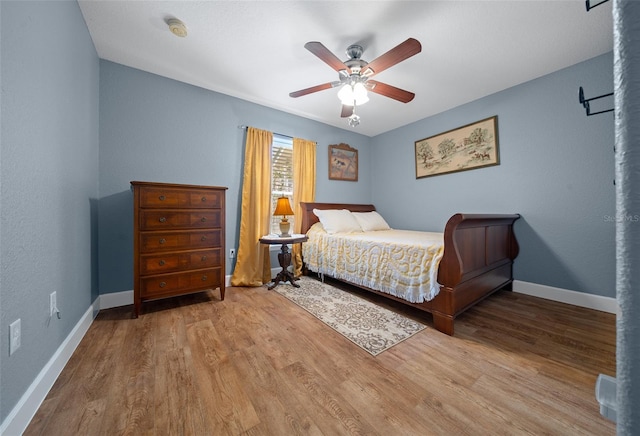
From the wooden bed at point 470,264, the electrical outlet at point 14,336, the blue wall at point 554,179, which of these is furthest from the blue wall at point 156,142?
the blue wall at point 554,179

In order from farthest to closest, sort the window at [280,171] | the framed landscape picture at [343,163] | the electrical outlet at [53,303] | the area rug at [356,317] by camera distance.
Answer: the framed landscape picture at [343,163] → the window at [280,171] → the area rug at [356,317] → the electrical outlet at [53,303]

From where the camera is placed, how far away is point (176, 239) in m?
2.23

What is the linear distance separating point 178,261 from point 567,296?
3810 mm

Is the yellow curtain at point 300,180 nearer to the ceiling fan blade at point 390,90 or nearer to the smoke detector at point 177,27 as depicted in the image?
the ceiling fan blade at point 390,90

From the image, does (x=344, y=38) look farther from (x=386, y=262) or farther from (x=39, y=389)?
(x=39, y=389)

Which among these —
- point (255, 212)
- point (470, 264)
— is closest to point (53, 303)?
point (255, 212)

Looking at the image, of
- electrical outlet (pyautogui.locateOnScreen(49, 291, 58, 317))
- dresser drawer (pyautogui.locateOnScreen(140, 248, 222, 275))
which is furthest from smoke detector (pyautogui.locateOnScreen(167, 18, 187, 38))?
electrical outlet (pyautogui.locateOnScreen(49, 291, 58, 317))

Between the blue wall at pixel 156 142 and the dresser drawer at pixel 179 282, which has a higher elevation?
the blue wall at pixel 156 142

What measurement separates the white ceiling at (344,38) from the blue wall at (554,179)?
0.76 feet

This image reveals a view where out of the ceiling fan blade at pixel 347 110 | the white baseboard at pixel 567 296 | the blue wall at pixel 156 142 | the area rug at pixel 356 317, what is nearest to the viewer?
the area rug at pixel 356 317

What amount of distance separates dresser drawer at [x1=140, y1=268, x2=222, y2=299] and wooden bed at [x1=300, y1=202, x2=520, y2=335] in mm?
1671

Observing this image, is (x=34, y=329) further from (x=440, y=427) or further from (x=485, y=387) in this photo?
(x=485, y=387)

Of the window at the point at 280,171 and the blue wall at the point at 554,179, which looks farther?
the window at the point at 280,171

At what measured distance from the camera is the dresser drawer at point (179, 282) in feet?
6.89
